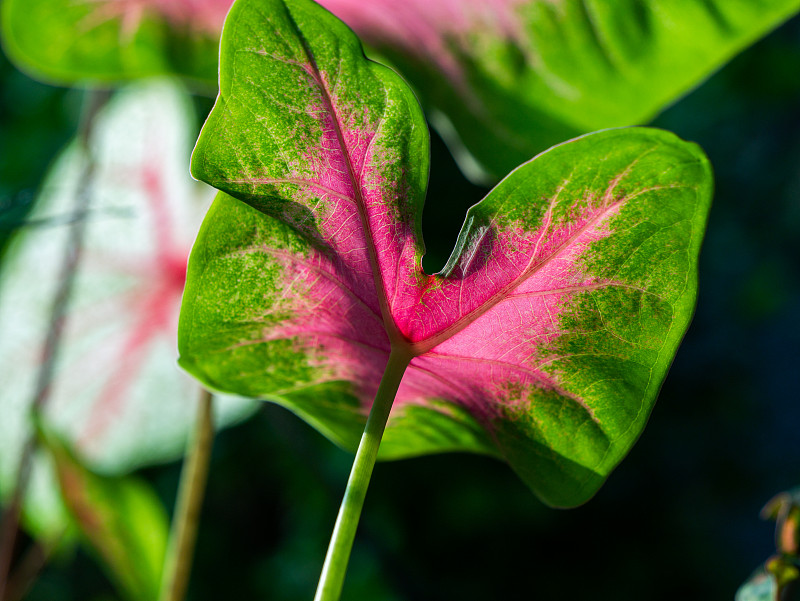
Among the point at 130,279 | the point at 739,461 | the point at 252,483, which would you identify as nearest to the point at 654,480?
the point at 739,461

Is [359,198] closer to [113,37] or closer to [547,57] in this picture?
[547,57]

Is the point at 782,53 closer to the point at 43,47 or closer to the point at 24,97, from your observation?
the point at 43,47

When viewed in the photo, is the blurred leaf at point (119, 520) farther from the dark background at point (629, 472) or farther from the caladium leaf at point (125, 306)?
the dark background at point (629, 472)

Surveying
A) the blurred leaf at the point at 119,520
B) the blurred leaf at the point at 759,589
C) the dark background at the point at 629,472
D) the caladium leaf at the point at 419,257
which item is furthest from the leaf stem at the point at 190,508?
the dark background at the point at 629,472

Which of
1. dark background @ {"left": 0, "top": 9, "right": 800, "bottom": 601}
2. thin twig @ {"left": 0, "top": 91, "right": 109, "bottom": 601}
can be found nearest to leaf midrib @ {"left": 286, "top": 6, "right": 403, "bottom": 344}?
thin twig @ {"left": 0, "top": 91, "right": 109, "bottom": 601}

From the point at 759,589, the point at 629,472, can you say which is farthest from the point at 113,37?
the point at 629,472
